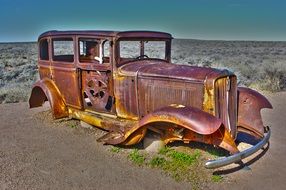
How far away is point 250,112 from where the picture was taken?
6012mm

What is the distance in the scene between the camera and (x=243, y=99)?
20.1 ft

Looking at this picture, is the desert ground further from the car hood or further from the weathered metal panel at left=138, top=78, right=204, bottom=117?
the car hood

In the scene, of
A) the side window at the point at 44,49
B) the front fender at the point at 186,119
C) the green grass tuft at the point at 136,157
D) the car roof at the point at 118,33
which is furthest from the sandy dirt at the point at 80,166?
the car roof at the point at 118,33

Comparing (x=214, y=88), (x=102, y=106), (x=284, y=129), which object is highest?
(x=214, y=88)

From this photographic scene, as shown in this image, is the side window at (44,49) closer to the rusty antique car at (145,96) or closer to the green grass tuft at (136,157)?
the rusty antique car at (145,96)

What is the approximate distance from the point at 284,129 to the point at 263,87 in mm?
5338

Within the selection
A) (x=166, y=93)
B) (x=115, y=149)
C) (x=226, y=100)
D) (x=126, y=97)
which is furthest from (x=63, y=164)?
(x=226, y=100)

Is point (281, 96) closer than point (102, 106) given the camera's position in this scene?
No

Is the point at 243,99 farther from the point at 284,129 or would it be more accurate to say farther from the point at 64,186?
the point at 64,186

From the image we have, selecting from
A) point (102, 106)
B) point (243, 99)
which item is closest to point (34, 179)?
point (102, 106)

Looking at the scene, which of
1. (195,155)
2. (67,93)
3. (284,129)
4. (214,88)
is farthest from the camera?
(284,129)

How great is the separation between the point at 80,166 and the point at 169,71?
78.9 inches

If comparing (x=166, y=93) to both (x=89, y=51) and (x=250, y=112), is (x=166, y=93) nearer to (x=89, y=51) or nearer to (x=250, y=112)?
(x=250, y=112)

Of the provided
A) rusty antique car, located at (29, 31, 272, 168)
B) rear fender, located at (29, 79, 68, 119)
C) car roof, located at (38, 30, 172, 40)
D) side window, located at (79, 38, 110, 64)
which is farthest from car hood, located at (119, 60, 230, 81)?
rear fender, located at (29, 79, 68, 119)
